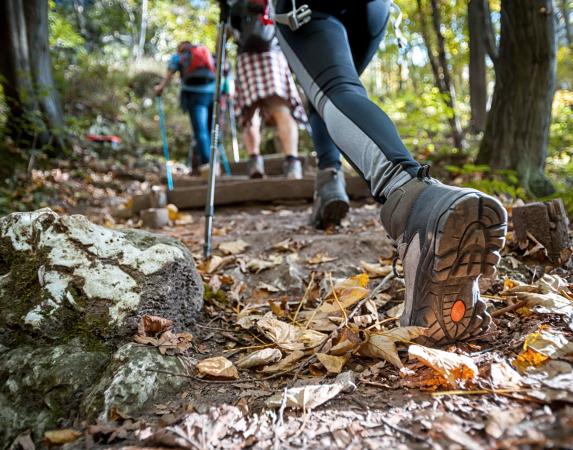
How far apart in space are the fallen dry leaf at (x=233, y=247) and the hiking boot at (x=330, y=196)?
0.52 metres

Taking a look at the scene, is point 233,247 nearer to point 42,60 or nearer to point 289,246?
point 289,246

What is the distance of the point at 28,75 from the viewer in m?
6.02

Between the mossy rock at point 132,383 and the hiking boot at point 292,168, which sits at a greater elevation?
the hiking boot at point 292,168

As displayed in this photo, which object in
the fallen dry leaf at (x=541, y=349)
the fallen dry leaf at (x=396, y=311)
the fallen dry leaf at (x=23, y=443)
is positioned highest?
the fallen dry leaf at (x=541, y=349)

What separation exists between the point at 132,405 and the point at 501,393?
34.3 inches

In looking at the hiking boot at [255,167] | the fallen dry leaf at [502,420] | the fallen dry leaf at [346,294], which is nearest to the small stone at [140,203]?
the hiking boot at [255,167]

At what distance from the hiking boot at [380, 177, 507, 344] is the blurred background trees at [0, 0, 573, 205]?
1064mm

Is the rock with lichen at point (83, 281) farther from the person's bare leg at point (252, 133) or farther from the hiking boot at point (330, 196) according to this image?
the person's bare leg at point (252, 133)

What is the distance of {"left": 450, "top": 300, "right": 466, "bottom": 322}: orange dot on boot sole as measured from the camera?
1117mm

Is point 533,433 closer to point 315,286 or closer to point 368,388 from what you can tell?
point 368,388

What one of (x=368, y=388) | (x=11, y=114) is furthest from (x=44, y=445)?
(x=11, y=114)

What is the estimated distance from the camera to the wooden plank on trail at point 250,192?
4.05m

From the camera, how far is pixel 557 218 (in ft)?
5.69

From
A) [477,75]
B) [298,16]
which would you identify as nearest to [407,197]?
[298,16]
